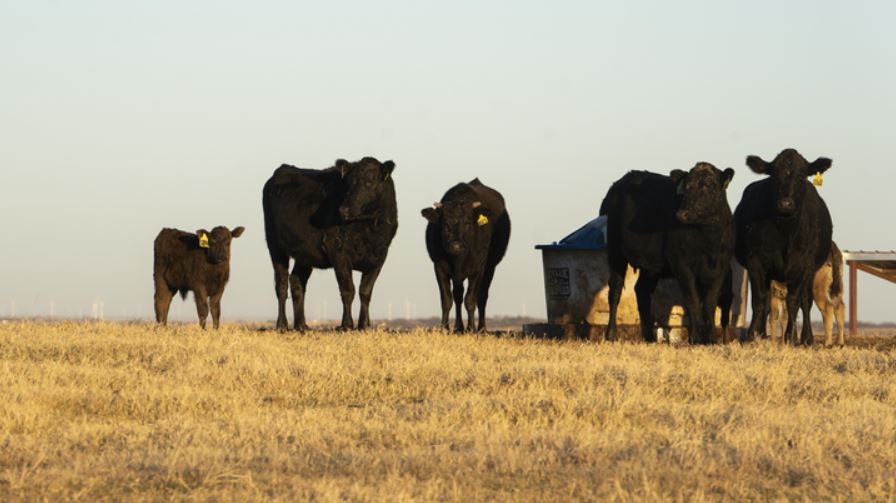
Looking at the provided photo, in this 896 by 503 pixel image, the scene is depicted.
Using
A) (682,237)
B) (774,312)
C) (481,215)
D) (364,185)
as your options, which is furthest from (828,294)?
(364,185)

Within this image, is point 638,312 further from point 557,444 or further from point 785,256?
point 557,444

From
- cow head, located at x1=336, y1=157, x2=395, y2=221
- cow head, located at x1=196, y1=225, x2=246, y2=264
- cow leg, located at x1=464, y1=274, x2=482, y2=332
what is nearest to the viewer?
cow head, located at x1=336, y1=157, x2=395, y2=221

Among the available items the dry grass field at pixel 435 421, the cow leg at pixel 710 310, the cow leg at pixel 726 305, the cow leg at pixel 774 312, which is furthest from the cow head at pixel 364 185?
the cow leg at pixel 774 312

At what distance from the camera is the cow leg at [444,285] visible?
895 inches

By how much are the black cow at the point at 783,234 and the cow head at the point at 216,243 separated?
9272mm

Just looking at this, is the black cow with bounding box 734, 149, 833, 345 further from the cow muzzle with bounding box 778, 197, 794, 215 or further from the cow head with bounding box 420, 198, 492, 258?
the cow head with bounding box 420, 198, 492, 258

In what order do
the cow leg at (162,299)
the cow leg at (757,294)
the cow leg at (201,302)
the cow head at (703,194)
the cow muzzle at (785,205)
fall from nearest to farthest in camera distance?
the cow head at (703,194)
the cow muzzle at (785,205)
the cow leg at (757,294)
the cow leg at (201,302)
the cow leg at (162,299)

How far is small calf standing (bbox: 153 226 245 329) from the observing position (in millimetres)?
25656

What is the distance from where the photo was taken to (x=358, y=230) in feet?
72.9

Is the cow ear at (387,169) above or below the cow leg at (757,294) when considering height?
above

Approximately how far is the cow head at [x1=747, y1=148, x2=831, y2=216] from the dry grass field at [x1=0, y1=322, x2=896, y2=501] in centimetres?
256

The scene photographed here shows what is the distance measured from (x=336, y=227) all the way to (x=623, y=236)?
4.35m

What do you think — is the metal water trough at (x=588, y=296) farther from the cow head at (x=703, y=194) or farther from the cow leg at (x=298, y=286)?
the cow leg at (x=298, y=286)

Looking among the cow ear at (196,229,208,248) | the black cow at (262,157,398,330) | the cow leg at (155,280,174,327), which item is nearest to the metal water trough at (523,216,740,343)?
the black cow at (262,157,398,330)
